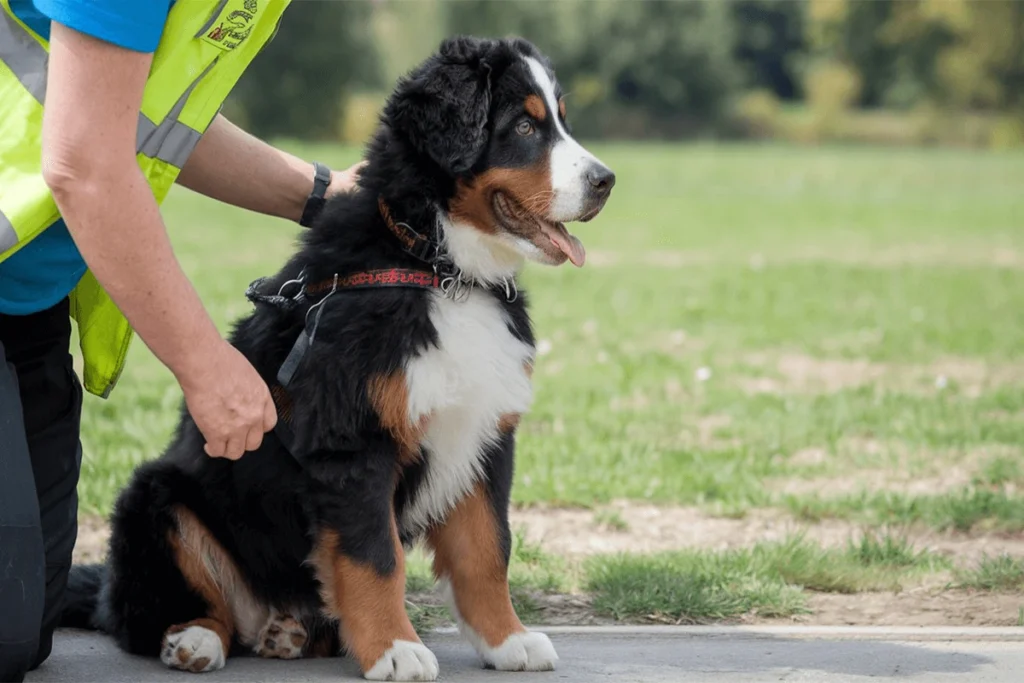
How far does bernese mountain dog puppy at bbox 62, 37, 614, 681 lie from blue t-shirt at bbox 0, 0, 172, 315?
1.65 ft

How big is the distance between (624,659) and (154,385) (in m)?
4.53

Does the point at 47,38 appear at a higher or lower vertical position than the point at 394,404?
higher

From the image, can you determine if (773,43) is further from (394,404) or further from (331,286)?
(394,404)

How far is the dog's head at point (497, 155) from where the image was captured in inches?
130

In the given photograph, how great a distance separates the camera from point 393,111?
338 cm

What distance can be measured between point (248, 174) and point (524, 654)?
1.57m

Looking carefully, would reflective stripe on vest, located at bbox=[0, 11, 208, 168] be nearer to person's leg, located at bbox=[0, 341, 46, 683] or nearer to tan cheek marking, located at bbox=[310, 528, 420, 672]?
person's leg, located at bbox=[0, 341, 46, 683]

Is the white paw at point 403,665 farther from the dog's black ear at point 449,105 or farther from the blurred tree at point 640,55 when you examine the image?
the blurred tree at point 640,55

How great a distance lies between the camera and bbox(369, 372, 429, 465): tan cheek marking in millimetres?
3074

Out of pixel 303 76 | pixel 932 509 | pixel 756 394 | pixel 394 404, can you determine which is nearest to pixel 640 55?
pixel 303 76

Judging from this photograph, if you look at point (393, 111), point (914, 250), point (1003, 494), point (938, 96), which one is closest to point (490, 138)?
point (393, 111)

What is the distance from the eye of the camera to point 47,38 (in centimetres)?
288

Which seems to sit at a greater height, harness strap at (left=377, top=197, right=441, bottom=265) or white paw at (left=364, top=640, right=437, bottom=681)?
harness strap at (left=377, top=197, right=441, bottom=265)

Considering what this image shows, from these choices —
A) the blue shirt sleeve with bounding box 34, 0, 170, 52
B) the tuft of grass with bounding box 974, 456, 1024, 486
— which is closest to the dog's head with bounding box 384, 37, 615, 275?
the blue shirt sleeve with bounding box 34, 0, 170, 52
